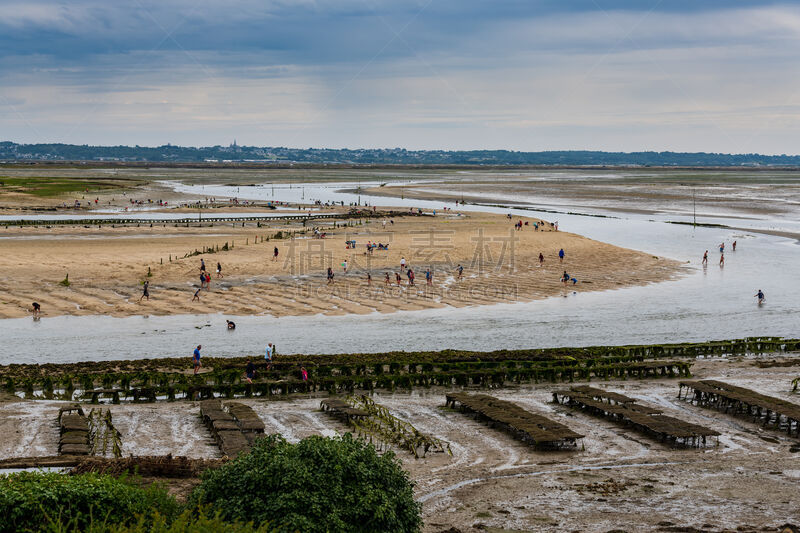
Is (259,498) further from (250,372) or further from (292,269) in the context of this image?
(292,269)

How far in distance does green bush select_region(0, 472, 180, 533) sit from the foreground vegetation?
0.02 metres

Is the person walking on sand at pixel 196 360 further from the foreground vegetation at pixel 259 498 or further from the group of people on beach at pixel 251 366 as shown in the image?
the foreground vegetation at pixel 259 498

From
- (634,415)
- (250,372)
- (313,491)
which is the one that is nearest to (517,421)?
(634,415)

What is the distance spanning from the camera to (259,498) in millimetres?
15617

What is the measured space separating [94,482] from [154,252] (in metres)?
53.9

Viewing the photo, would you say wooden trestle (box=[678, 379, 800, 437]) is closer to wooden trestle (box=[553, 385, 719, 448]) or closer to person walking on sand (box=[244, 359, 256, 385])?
wooden trestle (box=[553, 385, 719, 448])

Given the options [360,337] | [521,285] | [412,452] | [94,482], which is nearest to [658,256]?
[521,285]

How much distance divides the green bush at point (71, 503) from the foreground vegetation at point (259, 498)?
0.06ft

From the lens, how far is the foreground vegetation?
577 inches

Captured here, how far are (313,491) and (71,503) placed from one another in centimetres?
444

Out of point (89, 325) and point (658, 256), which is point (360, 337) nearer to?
point (89, 325)

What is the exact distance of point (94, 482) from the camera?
50.9 feet

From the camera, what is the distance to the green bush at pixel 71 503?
14492mm

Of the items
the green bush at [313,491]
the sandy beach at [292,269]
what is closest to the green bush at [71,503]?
the green bush at [313,491]
